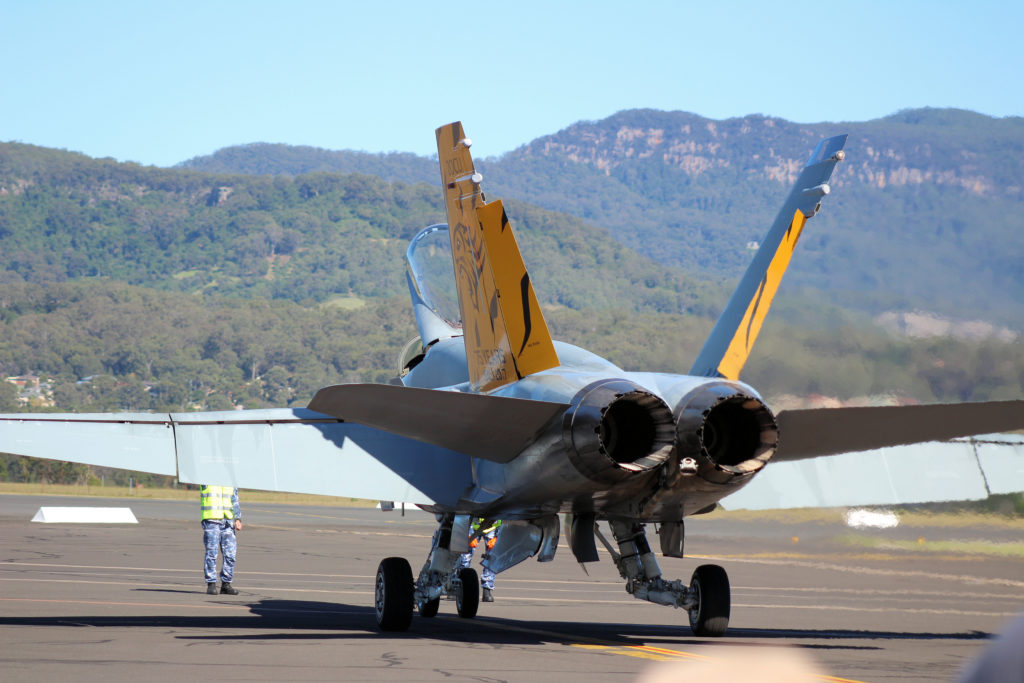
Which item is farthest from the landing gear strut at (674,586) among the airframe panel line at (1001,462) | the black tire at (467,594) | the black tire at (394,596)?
the airframe panel line at (1001,462)

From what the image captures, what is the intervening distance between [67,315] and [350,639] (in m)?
179

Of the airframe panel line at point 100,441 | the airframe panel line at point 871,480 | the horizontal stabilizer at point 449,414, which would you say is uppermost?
the horizontal stabilizer at point 449,414

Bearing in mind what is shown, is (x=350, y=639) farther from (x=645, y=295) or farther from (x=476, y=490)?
(x=645, y=295)

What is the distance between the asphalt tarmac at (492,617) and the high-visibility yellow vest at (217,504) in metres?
1.16

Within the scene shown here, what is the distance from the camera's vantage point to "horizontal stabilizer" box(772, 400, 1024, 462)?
881cm

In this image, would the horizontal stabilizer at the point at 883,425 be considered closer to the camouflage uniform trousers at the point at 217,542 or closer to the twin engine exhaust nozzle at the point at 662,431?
the twin engine exhaust nozzle at the point at 662,431

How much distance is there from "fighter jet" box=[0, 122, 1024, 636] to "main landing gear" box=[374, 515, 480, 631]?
0.02 metres

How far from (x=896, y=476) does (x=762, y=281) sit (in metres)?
3.15

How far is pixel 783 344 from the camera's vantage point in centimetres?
1834

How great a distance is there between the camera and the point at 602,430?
9375 mm

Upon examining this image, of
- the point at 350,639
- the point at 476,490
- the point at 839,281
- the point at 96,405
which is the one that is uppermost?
the point at 839,281

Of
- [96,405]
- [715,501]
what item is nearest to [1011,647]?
[715,501]

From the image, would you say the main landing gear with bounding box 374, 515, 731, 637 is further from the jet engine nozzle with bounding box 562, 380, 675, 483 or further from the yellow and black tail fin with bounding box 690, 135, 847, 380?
the jet engine nozzle with bounding box 562, 380, 675, 483

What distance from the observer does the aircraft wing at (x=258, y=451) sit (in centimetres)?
1115
